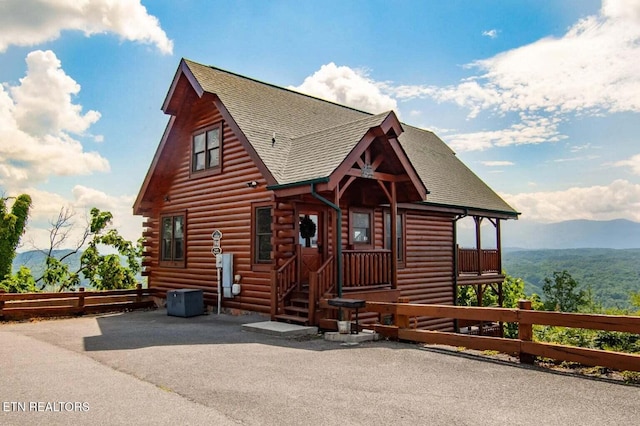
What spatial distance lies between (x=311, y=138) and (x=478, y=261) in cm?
974

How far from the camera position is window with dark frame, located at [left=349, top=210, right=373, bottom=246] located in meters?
15.2

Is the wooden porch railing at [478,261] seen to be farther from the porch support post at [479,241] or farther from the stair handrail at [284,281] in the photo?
the stair handrail at [284,281]

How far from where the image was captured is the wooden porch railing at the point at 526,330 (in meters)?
7.27

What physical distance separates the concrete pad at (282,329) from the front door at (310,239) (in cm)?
179

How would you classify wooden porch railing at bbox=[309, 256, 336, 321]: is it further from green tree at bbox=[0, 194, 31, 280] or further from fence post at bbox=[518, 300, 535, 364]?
green tree at bbox=[0, 194, 31, 280]

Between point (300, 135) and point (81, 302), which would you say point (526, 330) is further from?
point (81, 302)

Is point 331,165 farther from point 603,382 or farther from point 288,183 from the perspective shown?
point 603,382

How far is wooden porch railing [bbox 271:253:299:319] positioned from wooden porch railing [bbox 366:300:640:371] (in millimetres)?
2929

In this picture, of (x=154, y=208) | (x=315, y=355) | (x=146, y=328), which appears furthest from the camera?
(x=154, y=208)

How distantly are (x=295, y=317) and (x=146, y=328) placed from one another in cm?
373

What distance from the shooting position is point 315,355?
8.91 meters

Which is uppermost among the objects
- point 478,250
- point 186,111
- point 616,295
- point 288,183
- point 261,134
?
point 186,111

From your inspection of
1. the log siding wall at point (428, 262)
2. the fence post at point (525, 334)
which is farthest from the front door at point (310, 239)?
the fence post at point (525, 334)

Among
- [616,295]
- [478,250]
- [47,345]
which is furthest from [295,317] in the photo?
[616,295]
